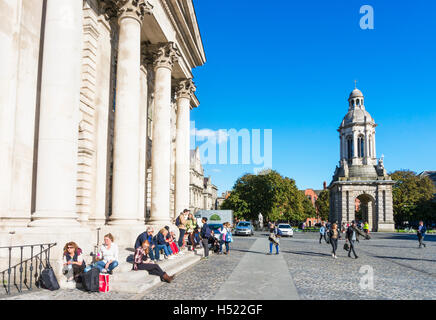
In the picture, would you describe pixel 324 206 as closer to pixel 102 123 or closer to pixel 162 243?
pixel 102 123

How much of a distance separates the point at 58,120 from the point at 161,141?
9.38 metres

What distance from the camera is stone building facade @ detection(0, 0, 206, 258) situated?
9.70 metres

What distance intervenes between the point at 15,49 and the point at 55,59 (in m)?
1.79

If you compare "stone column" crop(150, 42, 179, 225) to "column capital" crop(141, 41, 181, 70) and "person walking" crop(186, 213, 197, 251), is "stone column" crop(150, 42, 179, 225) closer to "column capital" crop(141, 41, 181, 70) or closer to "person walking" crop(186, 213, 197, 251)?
"column capital" crop(141, 41, 181, 70)

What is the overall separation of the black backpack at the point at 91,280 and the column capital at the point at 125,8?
10428mm

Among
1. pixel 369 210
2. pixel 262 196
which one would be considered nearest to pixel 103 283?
pixel 262 196

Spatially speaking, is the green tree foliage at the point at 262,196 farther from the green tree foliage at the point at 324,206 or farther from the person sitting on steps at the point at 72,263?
the person sitting on steps at the point at 72,263

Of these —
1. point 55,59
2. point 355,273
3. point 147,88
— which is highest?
point 147,88

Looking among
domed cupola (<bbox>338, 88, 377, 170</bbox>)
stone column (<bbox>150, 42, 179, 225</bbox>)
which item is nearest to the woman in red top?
stone column (<bbox>150, 42, 179, 225</bbox>)

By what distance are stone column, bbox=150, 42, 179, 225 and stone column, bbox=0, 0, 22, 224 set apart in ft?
28.8

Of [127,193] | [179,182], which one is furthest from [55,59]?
[179,182]
